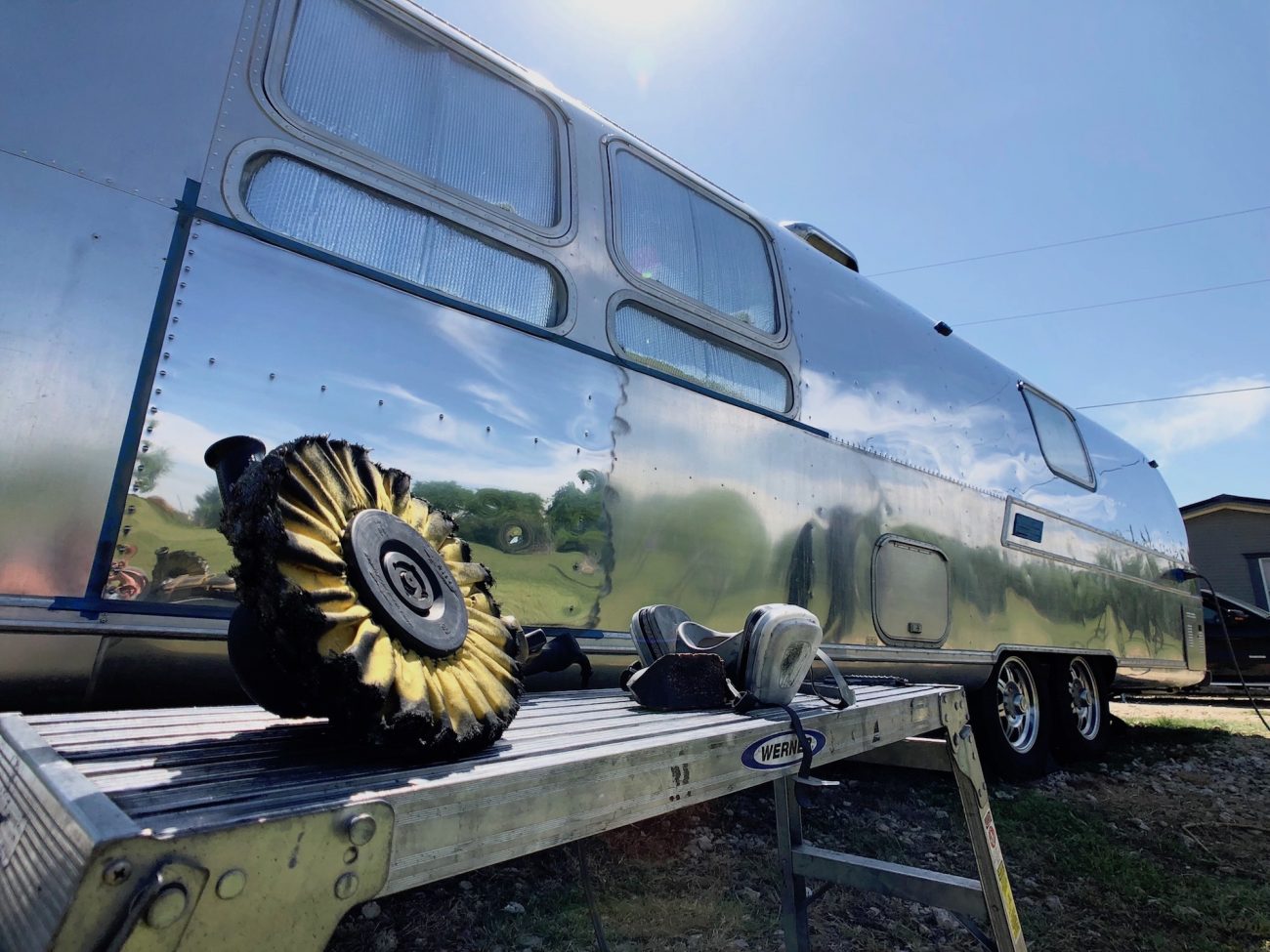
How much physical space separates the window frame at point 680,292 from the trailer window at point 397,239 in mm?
397

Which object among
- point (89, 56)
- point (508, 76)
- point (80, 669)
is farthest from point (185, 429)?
point (508, 76)

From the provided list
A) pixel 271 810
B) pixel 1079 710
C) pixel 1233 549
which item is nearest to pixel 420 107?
pixel 271 810

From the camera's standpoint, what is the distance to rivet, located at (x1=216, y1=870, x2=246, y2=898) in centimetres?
63

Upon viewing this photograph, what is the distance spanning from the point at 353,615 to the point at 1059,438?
6.35 meters

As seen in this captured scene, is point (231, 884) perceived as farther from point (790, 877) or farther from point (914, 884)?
point (790, 877)

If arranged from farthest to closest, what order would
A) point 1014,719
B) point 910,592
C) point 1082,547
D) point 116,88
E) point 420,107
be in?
point 1082,547 → point 1014,719 → point 910,592 → point 420,107 → point 116,88

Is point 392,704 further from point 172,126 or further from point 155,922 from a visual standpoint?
point 172,126

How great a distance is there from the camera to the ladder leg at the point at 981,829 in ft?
6.43

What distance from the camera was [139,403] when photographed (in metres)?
1.79

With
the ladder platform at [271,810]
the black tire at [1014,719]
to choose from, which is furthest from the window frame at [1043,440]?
the ladder platform at [271,810]

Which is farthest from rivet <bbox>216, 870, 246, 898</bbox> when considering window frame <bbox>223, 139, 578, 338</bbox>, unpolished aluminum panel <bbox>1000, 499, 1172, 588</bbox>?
unpolished aluminum panel <bbox>1000, 499, 1172, 588</bbox>

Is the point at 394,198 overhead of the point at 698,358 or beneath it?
overhead

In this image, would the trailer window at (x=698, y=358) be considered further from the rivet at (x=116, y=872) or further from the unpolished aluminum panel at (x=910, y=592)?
the rivet at (x=116, y=872)

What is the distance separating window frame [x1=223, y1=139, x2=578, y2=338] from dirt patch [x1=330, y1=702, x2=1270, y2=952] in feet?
6.49
